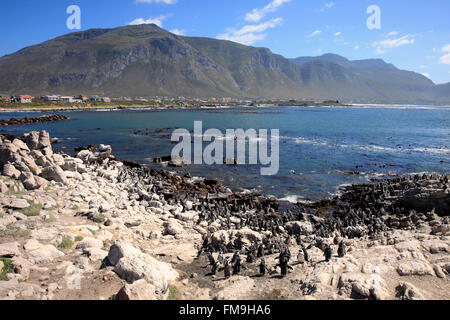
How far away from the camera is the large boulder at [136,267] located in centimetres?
940

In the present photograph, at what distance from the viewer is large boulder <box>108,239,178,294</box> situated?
9398 mm

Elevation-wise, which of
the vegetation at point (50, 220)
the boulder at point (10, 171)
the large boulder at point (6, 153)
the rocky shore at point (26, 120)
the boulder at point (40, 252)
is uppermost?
the rocky shore at point (26, 120)

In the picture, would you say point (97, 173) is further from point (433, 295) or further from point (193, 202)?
point (433, 295)

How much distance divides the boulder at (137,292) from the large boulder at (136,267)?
0.47 metres

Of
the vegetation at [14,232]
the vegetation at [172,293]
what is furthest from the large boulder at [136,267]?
the vegetation at [14,232]

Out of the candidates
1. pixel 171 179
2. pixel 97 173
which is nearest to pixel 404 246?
pixel 171 179

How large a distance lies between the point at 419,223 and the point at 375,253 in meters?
8.42

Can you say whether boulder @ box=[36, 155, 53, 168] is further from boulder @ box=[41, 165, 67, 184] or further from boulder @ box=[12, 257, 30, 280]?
boulder @ box=[12, 257, 30, 280]

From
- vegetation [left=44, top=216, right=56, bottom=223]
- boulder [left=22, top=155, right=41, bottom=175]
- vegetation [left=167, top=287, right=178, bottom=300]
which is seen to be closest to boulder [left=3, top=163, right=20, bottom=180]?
boulder [left=22, top=155, right=41, bottom=175]

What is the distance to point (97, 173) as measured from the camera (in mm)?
25891

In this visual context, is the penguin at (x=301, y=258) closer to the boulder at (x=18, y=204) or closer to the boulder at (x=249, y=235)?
the boulder at (x=249, y=235)

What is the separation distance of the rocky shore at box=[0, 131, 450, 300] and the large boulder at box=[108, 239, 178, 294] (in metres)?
0.04

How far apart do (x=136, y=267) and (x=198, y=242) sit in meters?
5.78
